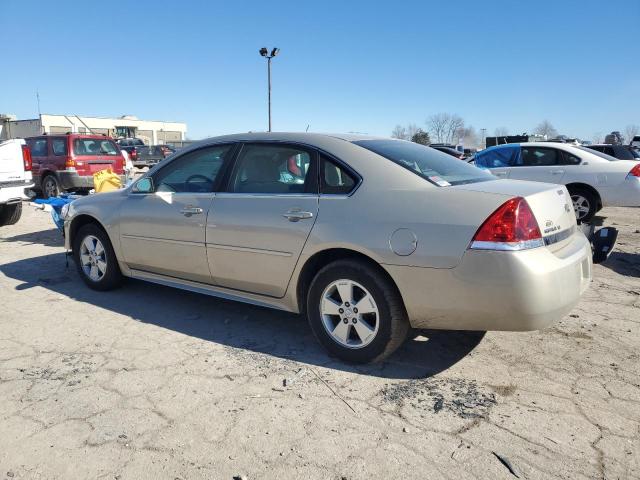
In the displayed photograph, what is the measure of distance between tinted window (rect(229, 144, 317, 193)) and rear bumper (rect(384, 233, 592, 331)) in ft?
3.26

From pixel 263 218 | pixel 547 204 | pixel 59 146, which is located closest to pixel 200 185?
pixel 263 218

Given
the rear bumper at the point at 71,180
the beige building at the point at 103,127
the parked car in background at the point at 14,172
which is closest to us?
the parked car in background at the point at 14,172

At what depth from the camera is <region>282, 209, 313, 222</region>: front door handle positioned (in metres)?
3.42

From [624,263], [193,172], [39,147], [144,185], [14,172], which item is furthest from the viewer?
[39,147]

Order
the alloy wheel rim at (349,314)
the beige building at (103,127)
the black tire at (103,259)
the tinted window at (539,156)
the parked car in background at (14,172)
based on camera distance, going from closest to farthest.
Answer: the alloy wheel rim at (349,314), the black tire at (103,259), the parked car in background at (14,172), the tinted window at (539,156), the beige building at (103,127)

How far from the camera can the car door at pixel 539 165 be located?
9.44m

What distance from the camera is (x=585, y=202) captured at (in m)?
9.21

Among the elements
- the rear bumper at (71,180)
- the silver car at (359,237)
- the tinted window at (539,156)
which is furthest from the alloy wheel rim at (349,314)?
the rear bumper at (71,180)

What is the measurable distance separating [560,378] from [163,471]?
2.44 metres

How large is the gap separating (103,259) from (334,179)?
111 inches

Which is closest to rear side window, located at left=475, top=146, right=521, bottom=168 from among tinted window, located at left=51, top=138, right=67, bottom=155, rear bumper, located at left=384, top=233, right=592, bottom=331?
rear bumper, located at left=384, top=233, right=592, bottom=331

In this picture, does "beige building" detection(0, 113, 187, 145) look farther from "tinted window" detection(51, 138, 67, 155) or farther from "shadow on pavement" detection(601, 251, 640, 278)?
"shadow on pavement" detection(601, 251, 640, 278)

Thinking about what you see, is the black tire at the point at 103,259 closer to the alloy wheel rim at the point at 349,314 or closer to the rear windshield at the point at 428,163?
the alloy wheel rim at the point at 349,314

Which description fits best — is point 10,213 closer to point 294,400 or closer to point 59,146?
point 59,146
